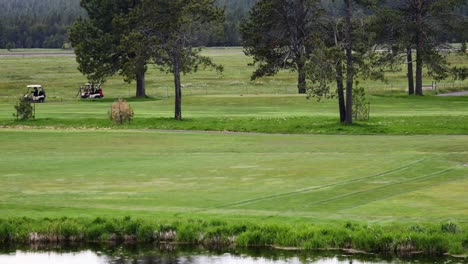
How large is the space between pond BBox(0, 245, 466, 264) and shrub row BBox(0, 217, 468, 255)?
1.02 feet

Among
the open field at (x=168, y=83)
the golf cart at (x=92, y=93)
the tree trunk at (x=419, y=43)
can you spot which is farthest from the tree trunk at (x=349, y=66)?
the golf cart at (x=92, y=93)

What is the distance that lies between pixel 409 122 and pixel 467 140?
504 inches

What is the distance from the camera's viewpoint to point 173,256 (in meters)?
26.7

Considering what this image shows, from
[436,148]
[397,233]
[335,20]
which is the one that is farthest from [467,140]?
[397,233]

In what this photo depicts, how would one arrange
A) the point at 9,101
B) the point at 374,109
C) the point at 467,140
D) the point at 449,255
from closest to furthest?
the point at 449,255
the point at 467,140
the point at 374,109
the point at 9,101

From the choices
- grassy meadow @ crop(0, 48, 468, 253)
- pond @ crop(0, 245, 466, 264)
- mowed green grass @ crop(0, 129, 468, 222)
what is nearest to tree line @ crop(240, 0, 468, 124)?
grassy meadow @ crop(0, 48, 468, 253)

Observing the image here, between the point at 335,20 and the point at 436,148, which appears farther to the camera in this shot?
the point at 335,20

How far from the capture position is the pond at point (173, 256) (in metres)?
25.8

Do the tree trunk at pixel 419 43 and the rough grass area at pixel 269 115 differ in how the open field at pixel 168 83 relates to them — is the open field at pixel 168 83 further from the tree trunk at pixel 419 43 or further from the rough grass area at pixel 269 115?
the rough grass area at pixel 269 115

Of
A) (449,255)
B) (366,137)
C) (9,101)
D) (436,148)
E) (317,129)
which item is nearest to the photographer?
(449,255)

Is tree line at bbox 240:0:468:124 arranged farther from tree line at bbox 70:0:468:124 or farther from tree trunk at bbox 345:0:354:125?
tree trunk at bbox 345:0:354:125

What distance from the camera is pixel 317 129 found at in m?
64.5

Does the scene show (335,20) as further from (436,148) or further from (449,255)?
(449,255)

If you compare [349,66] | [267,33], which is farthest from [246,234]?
[267,33]
